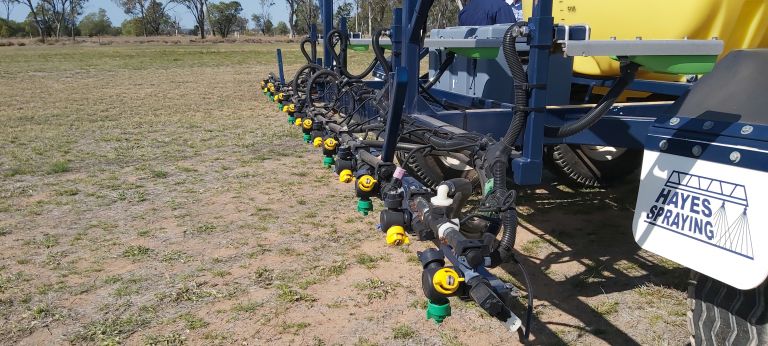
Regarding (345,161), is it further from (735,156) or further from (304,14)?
(304,14)

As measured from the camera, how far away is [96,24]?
89062 mm

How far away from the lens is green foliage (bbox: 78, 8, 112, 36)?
87.7 m

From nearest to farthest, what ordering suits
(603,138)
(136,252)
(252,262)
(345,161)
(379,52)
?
(603,138) → (345,161) → (252,262) → (136,252) → (379,52)

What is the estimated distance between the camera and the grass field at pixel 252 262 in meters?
2.87

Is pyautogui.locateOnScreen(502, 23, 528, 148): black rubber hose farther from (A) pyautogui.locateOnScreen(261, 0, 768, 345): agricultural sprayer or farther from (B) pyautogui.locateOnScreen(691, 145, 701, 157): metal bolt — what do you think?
(B) pyautogui.locateOnScreen(691, 145, 701, 157): metal bolt

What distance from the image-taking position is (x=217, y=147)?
7215mm

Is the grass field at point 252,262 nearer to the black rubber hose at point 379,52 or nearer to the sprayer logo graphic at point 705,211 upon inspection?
the sprayer logo graphic at point 705,211

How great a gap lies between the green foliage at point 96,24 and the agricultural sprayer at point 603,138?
96416 mm

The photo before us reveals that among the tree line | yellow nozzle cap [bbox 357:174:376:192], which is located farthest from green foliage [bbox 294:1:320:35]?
yellow nozzle cap [bbox 357:174:376:192]

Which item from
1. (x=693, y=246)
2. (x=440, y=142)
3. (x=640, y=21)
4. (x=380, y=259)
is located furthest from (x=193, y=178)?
(x=693, y=246)

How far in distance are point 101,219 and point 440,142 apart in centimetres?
305

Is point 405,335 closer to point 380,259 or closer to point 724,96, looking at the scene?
point 380,259

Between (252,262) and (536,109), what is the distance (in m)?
2.11

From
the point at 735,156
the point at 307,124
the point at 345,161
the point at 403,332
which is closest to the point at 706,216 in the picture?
the point at 735,156
